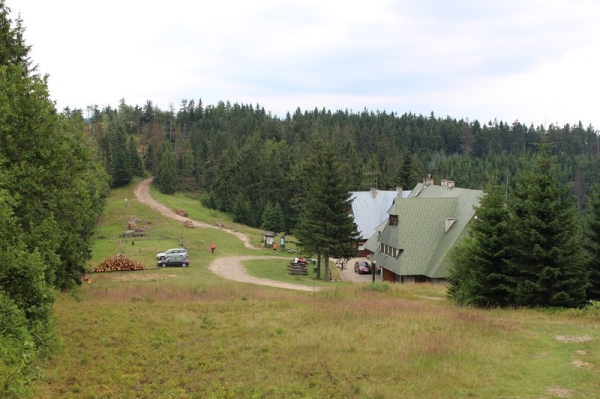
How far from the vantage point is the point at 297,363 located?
44.1ft

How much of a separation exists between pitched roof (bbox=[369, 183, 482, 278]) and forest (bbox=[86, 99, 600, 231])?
4666 millimetres

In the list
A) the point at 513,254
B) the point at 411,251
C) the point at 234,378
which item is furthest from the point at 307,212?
the point at 234,378

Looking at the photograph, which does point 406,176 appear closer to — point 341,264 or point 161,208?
point 341,264

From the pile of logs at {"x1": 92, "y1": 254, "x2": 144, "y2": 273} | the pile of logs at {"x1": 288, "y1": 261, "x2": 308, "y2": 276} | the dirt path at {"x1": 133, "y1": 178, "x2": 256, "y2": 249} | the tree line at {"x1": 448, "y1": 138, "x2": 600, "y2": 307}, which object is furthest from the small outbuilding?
the tree line at {"x1": 448, "y1": 138, "x2": 600, "y2": 307}

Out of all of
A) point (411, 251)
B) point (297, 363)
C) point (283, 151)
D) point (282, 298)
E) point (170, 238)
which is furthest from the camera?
point (283, 151)

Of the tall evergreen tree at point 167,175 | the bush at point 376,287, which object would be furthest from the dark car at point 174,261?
the tall evergreen tree at point 167,175

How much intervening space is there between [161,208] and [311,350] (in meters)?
71.4

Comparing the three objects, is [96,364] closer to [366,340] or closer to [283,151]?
[366,340]

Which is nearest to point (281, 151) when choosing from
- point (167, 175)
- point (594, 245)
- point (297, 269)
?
point (167, 175)

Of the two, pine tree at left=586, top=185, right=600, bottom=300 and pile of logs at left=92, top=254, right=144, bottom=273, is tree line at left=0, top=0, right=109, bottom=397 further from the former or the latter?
pine tree at left=586, top=185, right=600, bottom=300

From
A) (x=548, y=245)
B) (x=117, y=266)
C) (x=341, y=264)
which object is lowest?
(x=341, y=264)

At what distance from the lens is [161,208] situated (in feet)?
268

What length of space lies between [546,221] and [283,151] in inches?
3199

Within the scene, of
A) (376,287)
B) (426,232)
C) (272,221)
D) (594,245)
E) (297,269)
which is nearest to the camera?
(594,245)
